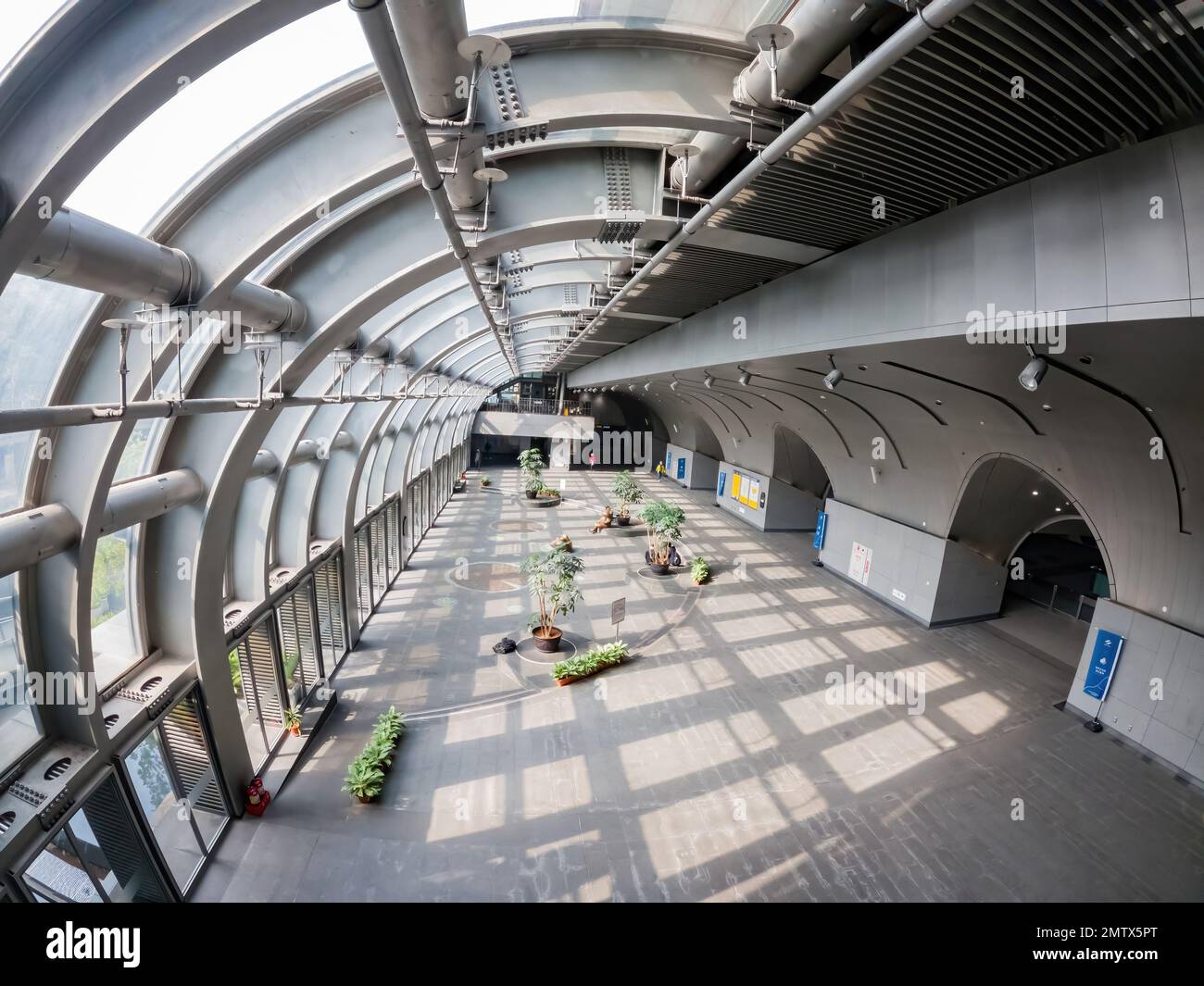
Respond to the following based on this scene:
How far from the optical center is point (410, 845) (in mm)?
7199

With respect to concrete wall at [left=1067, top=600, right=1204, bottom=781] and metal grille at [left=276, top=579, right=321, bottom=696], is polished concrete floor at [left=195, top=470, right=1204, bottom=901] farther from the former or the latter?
→ metal grille at [left=276, top=579, right=321, bottom=696]

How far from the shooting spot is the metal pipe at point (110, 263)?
3199 millimetres

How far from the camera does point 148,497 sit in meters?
5.89

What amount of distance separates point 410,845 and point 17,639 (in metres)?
4.61

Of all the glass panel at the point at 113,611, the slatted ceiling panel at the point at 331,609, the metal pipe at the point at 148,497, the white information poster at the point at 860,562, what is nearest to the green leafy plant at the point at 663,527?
the white information poster at the point at 860,562

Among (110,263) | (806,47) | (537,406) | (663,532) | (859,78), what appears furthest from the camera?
(537,406)

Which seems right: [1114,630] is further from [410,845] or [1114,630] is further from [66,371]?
[66,371]

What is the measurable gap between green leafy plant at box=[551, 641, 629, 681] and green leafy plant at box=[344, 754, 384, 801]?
3918 mm

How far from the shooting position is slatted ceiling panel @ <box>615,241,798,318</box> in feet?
28.3

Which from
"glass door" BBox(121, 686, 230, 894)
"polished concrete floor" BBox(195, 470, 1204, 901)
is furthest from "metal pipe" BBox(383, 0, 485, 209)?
"polished concrete floor" BBox(195, 470, 1204, 901)

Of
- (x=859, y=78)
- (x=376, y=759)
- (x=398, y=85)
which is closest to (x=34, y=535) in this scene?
(x=398, y=85)

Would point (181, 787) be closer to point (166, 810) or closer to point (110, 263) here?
point (166, 810)

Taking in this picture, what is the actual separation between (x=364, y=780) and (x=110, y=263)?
6880 millimetres
